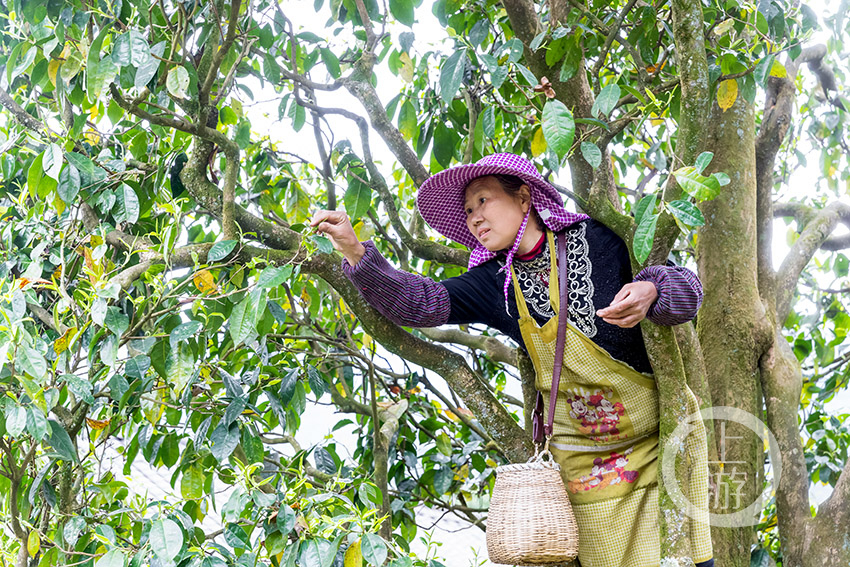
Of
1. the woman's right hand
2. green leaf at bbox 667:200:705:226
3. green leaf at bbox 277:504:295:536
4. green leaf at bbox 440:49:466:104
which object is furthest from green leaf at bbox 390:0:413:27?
green leaf at bbox 277:504:295:536

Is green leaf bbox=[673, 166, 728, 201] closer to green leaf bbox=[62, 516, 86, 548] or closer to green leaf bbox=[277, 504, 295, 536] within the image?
green leaf bbox=[277, 504, 295, 536]

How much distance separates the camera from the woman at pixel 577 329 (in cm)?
144

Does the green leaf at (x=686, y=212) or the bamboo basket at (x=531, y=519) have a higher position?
the green leaf at (x=686, y=212)

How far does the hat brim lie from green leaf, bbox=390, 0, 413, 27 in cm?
34

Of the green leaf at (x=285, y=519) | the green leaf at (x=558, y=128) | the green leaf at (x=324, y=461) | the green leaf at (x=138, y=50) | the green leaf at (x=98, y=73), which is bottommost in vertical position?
the green leaf at (x=285, y=519)

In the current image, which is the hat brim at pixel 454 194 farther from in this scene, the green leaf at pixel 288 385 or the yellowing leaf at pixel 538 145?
the green leaf at pixel 288 385

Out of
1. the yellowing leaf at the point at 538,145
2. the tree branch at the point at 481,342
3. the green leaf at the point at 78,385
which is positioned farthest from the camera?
the tree branch at the point at 481,342

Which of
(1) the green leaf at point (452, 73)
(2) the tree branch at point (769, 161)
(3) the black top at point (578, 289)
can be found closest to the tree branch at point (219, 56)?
(1) the green leaf at point (452, 73)

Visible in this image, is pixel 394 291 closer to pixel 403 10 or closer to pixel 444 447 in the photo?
pixel 403 10

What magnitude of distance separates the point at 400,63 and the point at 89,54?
2.86 ft

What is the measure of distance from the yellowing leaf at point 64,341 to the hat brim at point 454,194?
730 mm

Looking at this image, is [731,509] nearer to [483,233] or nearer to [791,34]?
[483,233]

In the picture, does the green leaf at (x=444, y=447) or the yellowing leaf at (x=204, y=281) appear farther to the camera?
the green leaf at (x=444, y=447)

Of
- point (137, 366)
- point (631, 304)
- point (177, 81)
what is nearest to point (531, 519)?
point (631, 304)
